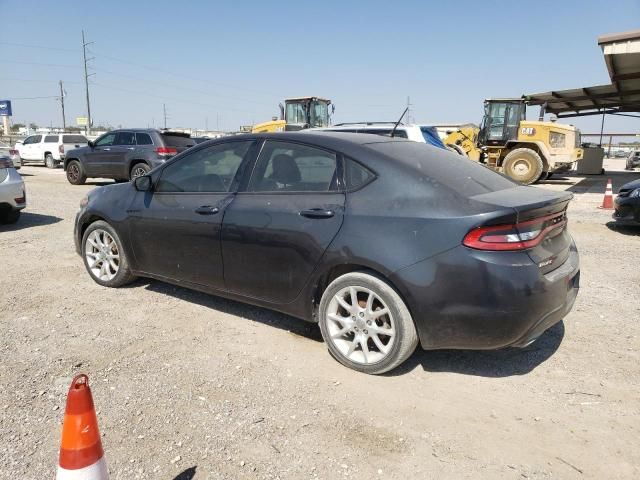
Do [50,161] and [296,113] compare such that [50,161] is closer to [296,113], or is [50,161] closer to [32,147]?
[32,147]

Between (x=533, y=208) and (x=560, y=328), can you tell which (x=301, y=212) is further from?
(x=560, y=328)

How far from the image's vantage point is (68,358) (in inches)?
133

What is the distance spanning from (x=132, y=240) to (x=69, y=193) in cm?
977

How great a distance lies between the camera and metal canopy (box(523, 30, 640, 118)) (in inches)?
473

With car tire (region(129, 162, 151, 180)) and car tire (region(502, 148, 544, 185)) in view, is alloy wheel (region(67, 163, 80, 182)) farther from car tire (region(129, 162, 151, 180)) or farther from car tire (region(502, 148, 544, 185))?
car tire (region(502, 148, 544, 185))

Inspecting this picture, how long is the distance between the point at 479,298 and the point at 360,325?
800 mm

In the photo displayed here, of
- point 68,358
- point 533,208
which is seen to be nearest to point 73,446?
point 68,358

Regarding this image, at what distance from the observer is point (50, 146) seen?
2314 centimetres

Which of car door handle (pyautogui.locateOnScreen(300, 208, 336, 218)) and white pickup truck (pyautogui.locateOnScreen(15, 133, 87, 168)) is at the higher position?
white pickup truck (pyautogui.locateOnScreen(15, 133, 87, 168))

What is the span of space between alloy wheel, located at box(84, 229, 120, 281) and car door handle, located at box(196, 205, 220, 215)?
1287mm

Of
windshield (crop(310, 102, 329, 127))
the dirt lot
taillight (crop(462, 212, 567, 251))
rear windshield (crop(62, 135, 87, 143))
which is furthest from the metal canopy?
rear windshield (crop(62, 135, 87, 143))

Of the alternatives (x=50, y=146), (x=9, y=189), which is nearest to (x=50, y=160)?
(x=50, y=146)

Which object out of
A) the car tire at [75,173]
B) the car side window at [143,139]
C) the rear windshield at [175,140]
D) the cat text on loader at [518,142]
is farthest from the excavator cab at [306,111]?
the car tire at [75,173]

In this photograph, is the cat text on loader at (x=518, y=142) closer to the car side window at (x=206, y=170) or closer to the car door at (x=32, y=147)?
the car side window at (x=206, y=170)
